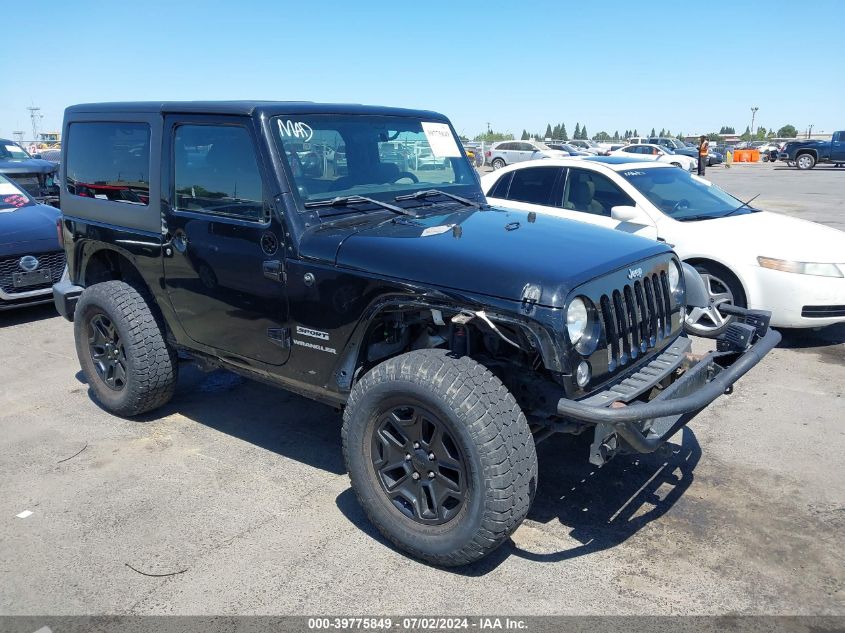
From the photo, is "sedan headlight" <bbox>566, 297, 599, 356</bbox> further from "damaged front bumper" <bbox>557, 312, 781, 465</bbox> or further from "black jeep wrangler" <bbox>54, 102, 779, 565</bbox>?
"damaged front bumper" <bbox>557, 312, 781, 465</bbox>

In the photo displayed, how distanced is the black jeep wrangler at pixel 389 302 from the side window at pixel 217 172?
0.5 inches

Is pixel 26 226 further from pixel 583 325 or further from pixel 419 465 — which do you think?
pixel 583 325

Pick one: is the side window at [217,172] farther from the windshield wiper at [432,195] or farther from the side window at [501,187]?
the side window at [501,187]

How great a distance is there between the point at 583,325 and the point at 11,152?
16.5 metres

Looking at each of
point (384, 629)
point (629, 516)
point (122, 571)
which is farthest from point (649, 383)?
point (122, 571)

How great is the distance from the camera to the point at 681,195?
701 cm

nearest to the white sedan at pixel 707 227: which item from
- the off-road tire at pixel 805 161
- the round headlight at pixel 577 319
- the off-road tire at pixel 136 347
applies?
the round headlight at pixel 577 319

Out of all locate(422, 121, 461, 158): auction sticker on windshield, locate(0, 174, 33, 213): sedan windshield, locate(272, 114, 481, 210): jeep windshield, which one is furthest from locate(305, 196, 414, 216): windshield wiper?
locate(0, 174, 33, 213): sedan windshield

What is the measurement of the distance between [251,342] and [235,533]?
3.39 ft

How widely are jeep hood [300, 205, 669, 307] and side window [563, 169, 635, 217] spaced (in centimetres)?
316

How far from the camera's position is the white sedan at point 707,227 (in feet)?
19.7

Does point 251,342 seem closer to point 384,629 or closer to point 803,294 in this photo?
point 384,629

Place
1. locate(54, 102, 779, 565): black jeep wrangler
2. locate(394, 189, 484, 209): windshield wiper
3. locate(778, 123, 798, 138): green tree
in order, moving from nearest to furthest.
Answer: locate(54, 102, 779, 565): black jeep wrangler < locate(394, 189, 484, 209): windshield wiper < locate(778, 123, 798, 138): green tree

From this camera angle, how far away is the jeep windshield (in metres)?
3.73
